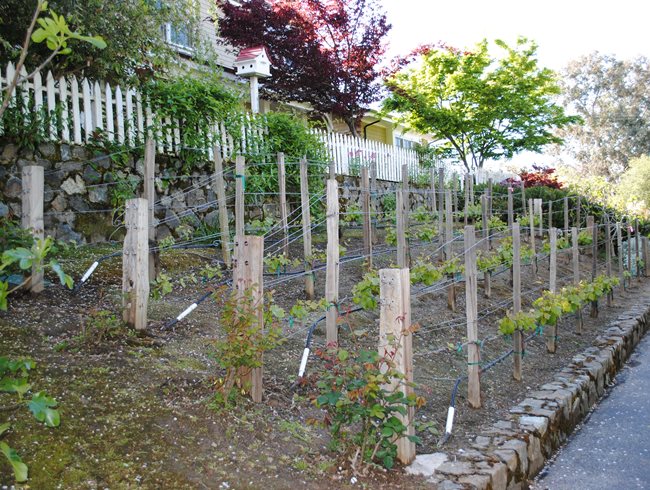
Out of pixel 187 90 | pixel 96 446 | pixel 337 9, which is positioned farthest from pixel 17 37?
pixel 337 9

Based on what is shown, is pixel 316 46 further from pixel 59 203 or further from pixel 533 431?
pixel 533 431

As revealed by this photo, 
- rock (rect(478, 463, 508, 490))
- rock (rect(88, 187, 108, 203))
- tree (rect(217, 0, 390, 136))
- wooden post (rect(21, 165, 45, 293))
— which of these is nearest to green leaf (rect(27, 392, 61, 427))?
rock (rect(478, 463, 508, 490))

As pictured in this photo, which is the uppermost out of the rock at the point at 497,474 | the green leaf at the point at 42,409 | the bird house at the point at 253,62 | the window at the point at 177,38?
the window at the point at 177,38

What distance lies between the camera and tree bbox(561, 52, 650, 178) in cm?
3400

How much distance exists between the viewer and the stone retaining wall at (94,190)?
595 cm

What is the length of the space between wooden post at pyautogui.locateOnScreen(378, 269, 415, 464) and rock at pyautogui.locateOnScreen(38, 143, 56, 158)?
449cm

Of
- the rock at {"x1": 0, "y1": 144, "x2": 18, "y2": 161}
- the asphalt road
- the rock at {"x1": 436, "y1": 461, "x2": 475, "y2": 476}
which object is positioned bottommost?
the asphalt road

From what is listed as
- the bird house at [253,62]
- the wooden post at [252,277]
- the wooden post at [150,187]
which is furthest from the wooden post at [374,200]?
the wooden post at [252,277]

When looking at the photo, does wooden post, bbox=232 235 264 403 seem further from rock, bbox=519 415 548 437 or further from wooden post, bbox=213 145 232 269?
wooden post, bbox=213 145 232 269

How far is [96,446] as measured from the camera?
2.80m

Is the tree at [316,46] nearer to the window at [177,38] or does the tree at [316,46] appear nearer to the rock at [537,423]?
the window at [177,38]

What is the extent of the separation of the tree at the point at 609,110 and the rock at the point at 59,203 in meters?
35.4

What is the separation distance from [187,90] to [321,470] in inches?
226

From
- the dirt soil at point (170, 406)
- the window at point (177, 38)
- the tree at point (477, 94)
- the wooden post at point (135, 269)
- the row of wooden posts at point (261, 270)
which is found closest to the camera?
the dirt soil at point (170, 406)
